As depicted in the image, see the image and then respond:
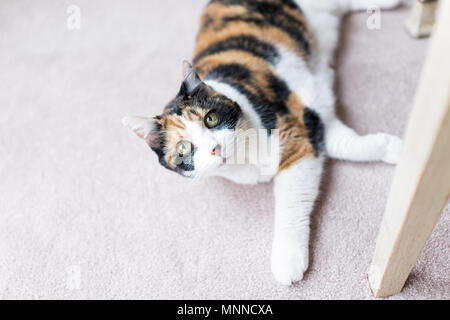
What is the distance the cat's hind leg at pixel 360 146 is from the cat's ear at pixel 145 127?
55 cm

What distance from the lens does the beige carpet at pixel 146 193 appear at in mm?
1076

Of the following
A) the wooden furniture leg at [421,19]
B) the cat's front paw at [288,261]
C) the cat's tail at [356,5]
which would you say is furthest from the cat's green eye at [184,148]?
the wooden furniture leg at [421,19]

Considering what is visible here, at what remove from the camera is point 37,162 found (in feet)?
4.68

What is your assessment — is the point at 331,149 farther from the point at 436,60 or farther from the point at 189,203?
the point at 436,60

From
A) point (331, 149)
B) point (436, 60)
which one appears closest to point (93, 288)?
point (331, 149)

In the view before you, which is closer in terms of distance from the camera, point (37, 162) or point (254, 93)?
point (254, 93)

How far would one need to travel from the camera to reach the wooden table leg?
51 cm

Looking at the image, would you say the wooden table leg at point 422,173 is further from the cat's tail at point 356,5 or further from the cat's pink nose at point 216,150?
the cat's tail at point 356,5

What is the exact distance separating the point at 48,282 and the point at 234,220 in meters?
0.57

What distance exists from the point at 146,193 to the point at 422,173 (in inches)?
35.2

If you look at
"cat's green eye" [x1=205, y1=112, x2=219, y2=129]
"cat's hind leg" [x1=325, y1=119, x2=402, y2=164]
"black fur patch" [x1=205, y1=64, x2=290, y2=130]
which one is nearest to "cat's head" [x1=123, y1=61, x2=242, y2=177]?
"cat's green eye" [x1=205, y1=112, x2=219, y2=129]

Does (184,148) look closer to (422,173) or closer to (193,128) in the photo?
(193,128)

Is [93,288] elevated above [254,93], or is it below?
below
